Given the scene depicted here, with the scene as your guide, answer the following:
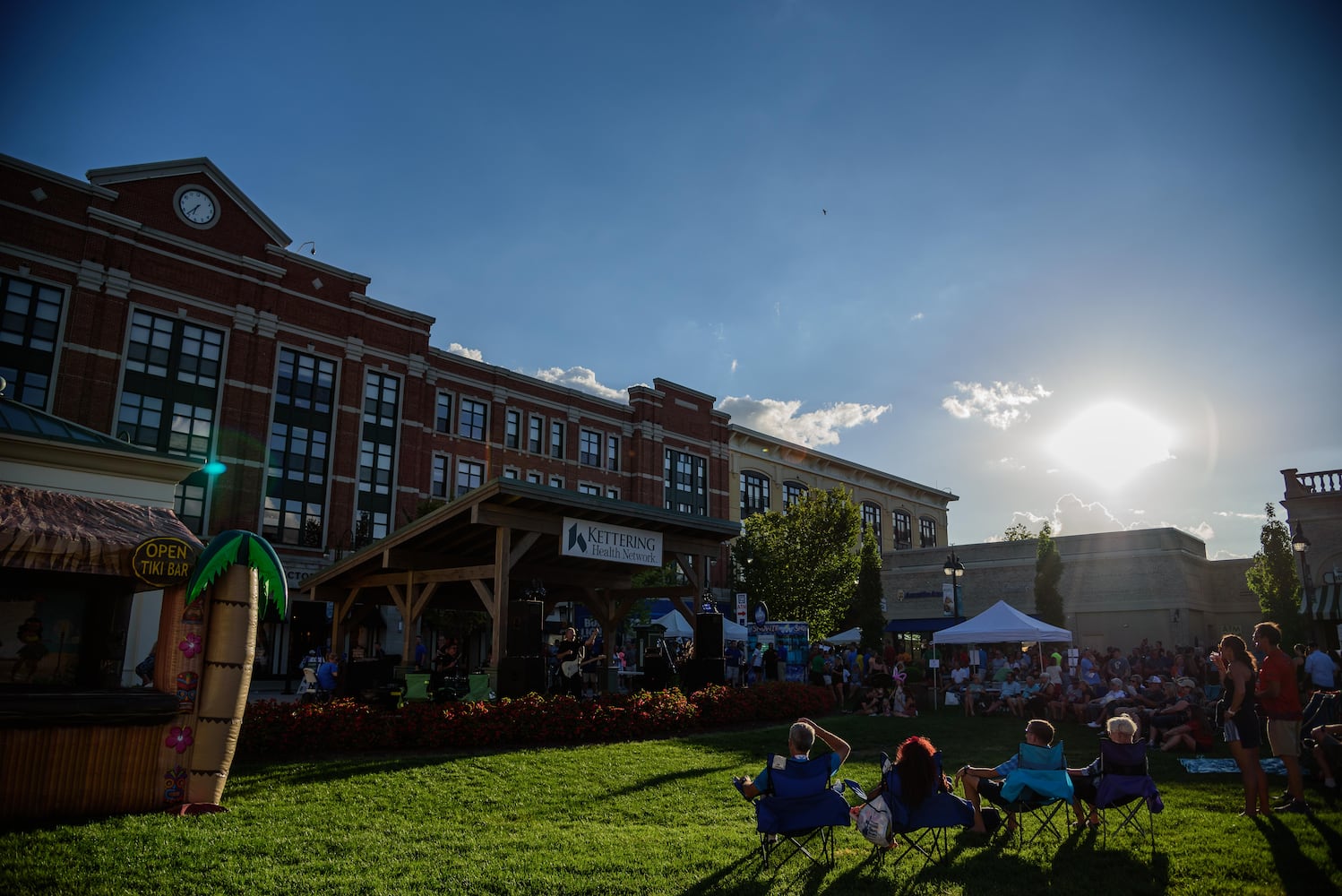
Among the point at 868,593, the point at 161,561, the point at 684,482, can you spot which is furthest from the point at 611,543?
the point at 684,482

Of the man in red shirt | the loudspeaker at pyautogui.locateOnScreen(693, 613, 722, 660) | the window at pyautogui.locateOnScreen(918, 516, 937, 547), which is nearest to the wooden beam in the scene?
the loudspeaker at pyautogui.locateOnScreen(693, 613, 722, 660)

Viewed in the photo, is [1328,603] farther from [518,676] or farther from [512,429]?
[512,429]

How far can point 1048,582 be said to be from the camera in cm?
3603

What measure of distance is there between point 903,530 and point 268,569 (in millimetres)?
65413

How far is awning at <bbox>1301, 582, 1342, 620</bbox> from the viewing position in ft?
93.4

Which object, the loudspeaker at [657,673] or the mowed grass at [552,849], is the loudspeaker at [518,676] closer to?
the loudspeaker at [657,673]

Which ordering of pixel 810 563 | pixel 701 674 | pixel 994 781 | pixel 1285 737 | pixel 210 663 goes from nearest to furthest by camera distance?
pixel 994 781, pixel 1285 737, pixel 210 663, pixel 701 674, pixel 810 563

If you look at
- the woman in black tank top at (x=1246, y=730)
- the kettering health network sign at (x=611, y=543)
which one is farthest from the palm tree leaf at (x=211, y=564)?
the woman in black tank top at (x=1246, y=730)

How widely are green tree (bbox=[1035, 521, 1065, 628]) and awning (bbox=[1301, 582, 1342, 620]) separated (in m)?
8.41

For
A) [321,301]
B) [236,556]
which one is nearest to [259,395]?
[321,301]

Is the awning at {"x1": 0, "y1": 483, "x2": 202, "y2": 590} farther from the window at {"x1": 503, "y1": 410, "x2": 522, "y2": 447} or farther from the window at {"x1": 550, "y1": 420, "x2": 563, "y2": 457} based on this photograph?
the window at {"x1": 550, "y1": 420, "x2": 563, "y2": 457}

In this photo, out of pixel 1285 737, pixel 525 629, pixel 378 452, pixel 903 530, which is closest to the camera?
pixel 1285 737

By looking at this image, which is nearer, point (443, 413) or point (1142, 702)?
point (1142, 702)

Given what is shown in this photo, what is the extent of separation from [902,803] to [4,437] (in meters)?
16.7
